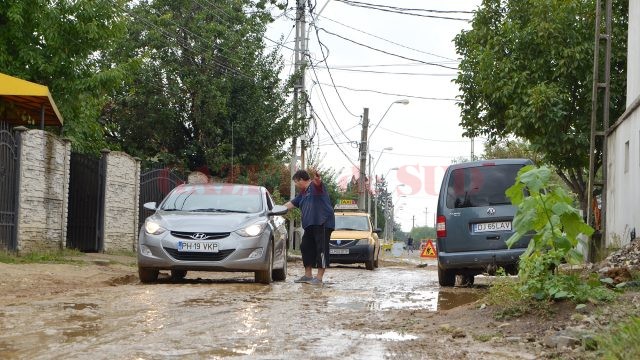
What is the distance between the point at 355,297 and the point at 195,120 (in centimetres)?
2330

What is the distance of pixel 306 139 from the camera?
3516 cm

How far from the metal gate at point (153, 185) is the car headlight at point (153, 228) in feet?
33.0

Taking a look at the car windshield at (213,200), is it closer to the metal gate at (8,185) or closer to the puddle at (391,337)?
the metal gate at (8,185)

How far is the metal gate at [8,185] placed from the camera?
1551 cm

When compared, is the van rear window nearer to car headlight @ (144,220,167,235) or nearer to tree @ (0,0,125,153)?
car headlight @ (144,220,167,235)

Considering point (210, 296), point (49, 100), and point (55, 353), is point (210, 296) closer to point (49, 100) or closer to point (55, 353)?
point (55, 353)

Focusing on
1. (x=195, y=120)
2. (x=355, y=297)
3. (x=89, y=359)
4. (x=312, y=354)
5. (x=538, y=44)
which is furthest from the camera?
(x=195, y=120)

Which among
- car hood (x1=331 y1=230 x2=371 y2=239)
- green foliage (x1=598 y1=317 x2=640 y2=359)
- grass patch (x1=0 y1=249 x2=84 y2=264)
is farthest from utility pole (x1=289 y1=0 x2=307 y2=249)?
green foliage (x1=598 y1=317 x2=640 y2=359)

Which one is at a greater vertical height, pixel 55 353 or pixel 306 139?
pixel 306 139

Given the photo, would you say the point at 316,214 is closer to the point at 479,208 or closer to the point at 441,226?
the point at 441,226

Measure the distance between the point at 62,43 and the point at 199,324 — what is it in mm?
16230

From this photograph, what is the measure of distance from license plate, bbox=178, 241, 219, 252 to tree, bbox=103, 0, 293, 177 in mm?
20265

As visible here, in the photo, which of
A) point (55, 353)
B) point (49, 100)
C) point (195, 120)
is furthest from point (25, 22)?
point (55, 353)

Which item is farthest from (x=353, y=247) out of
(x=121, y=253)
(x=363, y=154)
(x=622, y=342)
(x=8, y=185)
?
(x=363, y=154)
